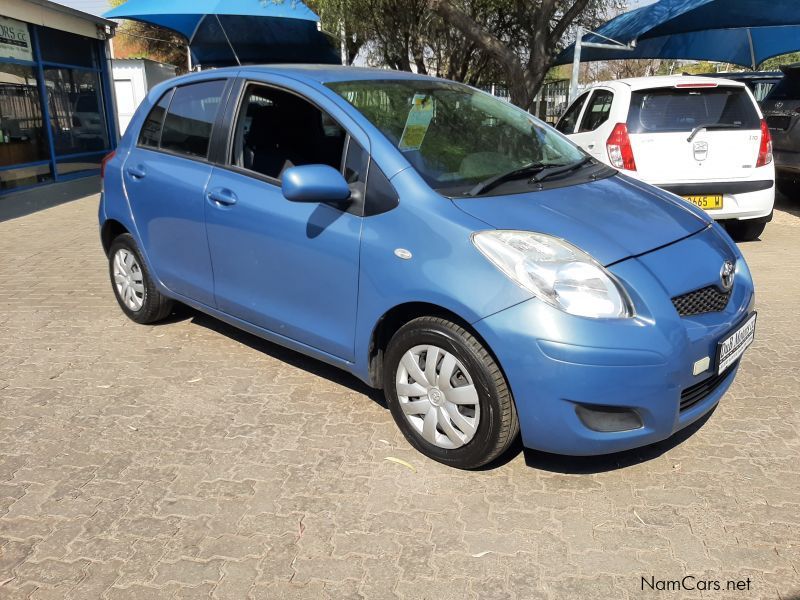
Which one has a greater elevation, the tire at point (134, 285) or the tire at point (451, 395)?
the tire at point (451, 395)

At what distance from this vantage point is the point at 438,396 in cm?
307

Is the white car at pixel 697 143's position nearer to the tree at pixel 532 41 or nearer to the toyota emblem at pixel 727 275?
the toyota emblem at pixel 727 275

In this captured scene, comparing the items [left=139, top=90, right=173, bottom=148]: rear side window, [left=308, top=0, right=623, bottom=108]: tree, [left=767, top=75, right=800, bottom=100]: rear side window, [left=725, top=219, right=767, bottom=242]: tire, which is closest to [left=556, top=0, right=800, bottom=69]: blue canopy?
[left=308, top=0, right=623, bottom=108]: tree

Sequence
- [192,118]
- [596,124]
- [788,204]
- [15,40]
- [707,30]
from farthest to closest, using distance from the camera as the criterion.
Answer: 1. [707,30]
2. [15,40]
3. [788,204]
4. [596,124]
5. [192,118]

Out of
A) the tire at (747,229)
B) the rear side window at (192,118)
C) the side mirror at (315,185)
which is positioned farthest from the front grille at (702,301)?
the tire at (747,229)

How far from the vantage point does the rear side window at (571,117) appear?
826 centimetres

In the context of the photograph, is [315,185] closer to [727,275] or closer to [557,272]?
[557,272]

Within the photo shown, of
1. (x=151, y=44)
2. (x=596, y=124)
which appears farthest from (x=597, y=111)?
(x=151, y=44)

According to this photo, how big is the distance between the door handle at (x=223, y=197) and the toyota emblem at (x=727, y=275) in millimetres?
2426

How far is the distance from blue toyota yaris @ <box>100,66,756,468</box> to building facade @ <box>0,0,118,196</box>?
31.2ft

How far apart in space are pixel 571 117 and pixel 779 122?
114 inches

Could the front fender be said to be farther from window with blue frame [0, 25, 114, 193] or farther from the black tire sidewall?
window with blue frame [0, 25, 114, 193]

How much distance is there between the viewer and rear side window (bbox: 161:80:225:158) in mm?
4098

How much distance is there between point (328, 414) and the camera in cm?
371
